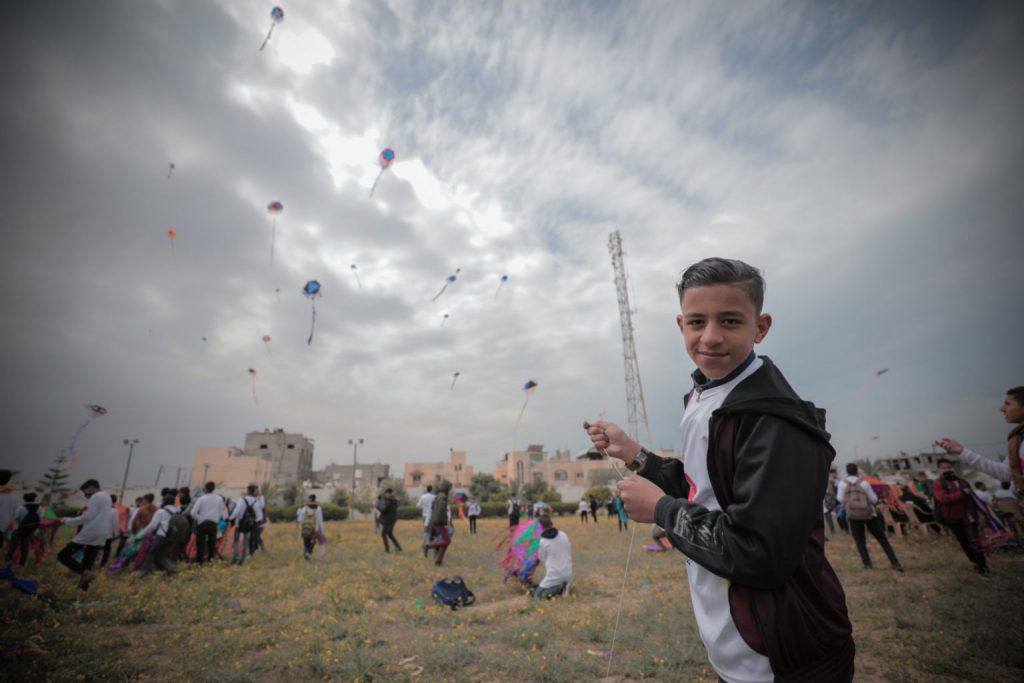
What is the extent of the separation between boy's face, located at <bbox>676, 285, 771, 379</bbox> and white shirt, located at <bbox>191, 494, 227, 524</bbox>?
15.6 metres

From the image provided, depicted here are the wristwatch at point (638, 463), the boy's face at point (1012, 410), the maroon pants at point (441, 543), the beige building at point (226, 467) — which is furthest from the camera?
the beige building at point (226, 467)

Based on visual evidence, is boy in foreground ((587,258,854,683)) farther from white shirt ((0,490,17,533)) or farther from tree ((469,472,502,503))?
tree ((469,472,502,503))

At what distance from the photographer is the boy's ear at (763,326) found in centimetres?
173

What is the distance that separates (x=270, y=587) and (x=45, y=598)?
3.87m

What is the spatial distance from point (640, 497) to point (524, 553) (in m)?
9.74

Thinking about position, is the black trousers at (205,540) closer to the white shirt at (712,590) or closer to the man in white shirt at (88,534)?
the man in white shirt at (88,534)

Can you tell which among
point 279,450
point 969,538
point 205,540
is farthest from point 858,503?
point 279,450

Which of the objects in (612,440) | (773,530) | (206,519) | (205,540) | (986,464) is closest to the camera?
(773,530)

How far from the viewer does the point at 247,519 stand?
13.7m

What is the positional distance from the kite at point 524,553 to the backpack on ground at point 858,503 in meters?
6.76

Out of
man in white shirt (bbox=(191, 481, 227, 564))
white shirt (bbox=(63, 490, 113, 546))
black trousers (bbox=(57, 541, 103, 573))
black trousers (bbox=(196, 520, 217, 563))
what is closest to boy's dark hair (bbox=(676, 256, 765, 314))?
white shirt (bbox=(63, 490, 113, 546))

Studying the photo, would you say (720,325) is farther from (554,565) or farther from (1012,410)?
(554,565)

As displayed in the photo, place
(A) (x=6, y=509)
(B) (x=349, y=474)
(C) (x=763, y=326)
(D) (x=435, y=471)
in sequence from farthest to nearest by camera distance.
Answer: (B) (x=349, y=474)
(D) (x=435, y=471)
(A) (x=6, y=509)
(C) (x=763, y=326)

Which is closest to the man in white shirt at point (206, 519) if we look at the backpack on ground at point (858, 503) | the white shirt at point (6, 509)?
the white shirt at point (6, 509)
